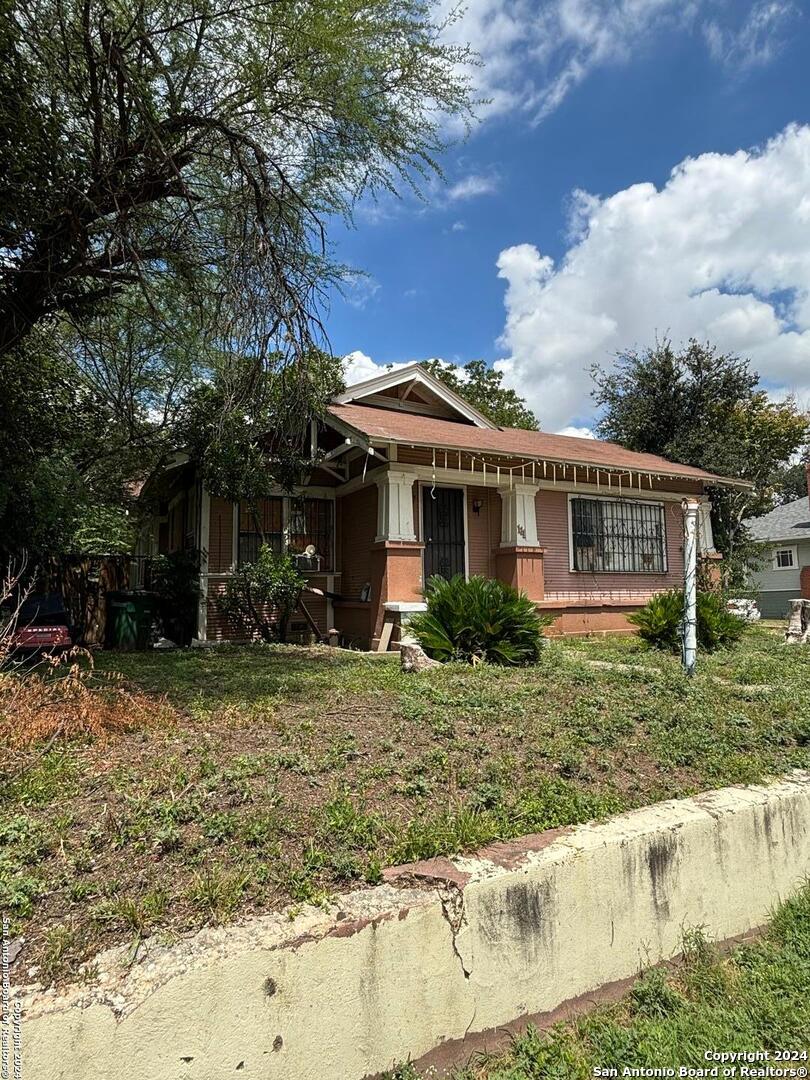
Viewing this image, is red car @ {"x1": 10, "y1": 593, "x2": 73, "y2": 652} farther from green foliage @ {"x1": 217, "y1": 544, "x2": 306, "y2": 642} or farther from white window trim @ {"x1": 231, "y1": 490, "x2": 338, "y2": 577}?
white window trim @ {"x1": 231, "y1": 490, "x2": 338, "y2": 577}

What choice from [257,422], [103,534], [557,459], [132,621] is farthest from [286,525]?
[557,459]

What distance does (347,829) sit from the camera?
2615mm

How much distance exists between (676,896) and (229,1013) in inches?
77.2

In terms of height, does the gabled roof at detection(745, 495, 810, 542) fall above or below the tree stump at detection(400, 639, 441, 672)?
above

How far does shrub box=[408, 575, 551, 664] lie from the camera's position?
6.91 meters

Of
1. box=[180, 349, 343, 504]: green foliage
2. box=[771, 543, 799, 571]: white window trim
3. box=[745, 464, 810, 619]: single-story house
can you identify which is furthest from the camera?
box=[771, 543, 799, 571]: white window trim

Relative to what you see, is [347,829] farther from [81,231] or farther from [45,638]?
[45,638]

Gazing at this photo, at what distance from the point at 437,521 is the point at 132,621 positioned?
17.8 feet

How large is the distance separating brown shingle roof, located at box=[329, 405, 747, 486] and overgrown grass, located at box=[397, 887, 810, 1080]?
7.69 metres

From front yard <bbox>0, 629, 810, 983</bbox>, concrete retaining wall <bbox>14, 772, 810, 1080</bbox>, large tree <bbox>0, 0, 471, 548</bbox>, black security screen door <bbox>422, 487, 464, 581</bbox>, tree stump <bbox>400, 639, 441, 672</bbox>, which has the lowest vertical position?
concrete retaining wall <bbox>14, 772, 810, 1080</bbox>

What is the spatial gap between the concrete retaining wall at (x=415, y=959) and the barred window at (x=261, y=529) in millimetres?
9010

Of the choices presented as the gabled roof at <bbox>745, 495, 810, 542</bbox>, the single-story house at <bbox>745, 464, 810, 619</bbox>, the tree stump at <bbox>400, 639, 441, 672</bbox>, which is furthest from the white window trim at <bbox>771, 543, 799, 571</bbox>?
the tree stump at <bbox>400, 639, 441, 672</bbox>

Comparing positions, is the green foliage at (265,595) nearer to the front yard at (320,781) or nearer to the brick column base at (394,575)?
the brick column base at (394,575)

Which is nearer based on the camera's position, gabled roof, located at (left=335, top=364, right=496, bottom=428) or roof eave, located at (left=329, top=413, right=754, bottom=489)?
roof eave, located at (left=329, top=413, right=754, bottom=489)
